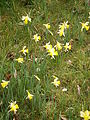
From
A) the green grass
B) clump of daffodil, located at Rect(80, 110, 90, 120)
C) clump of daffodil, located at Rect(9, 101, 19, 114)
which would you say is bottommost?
clump of daffodil, located at Rect(80, 110, 90, 120)

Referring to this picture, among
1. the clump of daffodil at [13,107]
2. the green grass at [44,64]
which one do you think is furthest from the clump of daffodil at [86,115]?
the clump of daffodil at [13,107]

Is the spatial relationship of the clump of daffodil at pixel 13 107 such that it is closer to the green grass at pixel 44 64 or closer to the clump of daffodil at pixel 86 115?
the green grass at pixel 44 64

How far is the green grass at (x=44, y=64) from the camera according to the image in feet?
8.55

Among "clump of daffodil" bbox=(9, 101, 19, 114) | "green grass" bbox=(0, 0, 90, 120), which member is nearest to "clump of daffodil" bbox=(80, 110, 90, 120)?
"green grass" bbox=(0, 0, 90, 120)

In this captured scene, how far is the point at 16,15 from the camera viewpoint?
3693 mm

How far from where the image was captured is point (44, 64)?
288 centimetres

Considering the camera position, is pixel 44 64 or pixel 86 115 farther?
pixel 44 64

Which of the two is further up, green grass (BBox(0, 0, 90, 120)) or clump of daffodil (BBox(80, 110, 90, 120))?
green grass (BBox(0, 0, 90, 120))

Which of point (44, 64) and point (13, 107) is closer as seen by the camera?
point (13, 107)

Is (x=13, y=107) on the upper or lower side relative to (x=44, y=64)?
lower

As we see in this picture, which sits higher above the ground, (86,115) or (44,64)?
(44,64)

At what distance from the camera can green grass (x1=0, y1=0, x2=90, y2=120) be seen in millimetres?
2605

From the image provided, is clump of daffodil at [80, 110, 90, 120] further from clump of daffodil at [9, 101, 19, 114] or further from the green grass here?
clump of daffodil at [9, 101, 19, 114]

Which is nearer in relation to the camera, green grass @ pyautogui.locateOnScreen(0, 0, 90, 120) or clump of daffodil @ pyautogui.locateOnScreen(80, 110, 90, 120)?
clump of daffodil @ pyautogui.locateOnScreen(80, 110, 90, 120)
